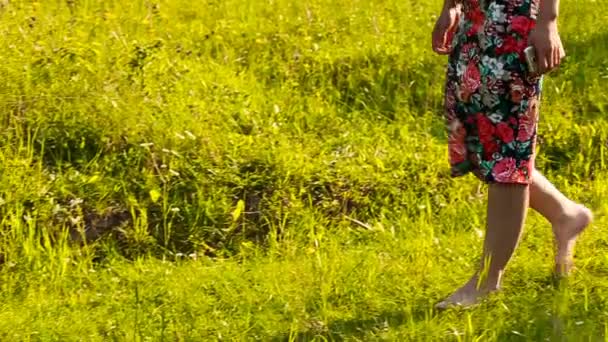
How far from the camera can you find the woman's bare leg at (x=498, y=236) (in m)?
3.57

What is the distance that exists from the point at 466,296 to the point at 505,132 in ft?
1.85

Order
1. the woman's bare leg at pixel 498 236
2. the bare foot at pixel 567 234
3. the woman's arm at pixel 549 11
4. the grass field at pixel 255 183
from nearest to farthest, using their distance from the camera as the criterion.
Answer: the woman's arm at pixel 549 11, the woman's bare leg at pixel 498 236, the grass field at pixel 255 183, the bare foot at pixel 567 234

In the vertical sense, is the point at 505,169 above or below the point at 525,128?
below

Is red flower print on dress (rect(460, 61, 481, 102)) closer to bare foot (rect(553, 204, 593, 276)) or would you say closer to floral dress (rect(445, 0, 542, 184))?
floral dress (rect(445, 0, 542, 184))

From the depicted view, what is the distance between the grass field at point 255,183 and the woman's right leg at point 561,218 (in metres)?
0.10

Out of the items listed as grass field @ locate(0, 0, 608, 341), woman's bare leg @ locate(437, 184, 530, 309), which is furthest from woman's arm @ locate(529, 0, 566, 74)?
grass field @ locate(0, 0, 608, 341)

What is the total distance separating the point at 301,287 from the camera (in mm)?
3877

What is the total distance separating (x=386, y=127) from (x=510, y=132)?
73.3 inches

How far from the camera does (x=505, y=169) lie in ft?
11.5

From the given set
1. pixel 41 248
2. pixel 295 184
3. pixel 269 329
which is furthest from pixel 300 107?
pixel 269 329

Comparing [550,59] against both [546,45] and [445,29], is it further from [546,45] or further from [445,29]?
[445,29]

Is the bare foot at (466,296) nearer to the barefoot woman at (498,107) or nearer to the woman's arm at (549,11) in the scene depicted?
the barefoot woman at (498,107)

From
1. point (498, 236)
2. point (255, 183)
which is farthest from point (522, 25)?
point (255, 183)

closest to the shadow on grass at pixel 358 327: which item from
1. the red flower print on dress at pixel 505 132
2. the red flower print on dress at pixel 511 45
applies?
the red flower print on dress at pixel 505 132
